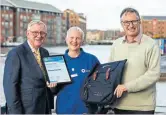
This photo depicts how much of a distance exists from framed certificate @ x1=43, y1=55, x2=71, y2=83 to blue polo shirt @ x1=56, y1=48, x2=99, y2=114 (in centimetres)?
18

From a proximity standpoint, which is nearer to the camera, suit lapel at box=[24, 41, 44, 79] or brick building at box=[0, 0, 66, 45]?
suit lapel at box=[24, 41, 44, 79]

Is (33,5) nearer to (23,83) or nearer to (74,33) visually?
(74,33)

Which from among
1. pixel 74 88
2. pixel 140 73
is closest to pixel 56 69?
pixel 74 88

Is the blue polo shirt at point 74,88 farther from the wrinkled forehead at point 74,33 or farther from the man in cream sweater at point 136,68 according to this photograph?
the man in cream sweater at point 136,68

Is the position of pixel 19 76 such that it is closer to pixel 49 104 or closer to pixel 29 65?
pixel 29 65

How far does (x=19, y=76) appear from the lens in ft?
10.1

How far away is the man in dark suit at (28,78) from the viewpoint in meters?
→ 3.05

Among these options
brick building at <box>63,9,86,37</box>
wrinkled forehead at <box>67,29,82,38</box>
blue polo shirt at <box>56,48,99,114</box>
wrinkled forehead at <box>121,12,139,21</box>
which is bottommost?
blue polo shirt at <box>56,48,99,114</box>

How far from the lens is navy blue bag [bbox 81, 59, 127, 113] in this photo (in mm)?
2902

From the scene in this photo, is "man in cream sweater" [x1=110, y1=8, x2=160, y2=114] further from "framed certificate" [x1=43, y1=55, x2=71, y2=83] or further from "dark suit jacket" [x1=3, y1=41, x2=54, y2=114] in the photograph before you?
"dark suit jacket" [x1=3, y1=41, x2=54, y2=114]

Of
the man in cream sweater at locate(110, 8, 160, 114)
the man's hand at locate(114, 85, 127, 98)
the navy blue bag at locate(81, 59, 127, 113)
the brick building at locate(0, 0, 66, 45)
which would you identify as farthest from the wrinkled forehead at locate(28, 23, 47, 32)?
the brick building at locate(0, 0, 66, 45)

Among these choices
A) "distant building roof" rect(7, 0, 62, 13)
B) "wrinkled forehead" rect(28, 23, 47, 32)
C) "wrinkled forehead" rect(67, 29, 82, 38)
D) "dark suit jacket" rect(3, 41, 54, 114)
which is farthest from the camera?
"distant building roof" rect(7, 0, 62, 13)

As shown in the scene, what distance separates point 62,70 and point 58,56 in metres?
0.12

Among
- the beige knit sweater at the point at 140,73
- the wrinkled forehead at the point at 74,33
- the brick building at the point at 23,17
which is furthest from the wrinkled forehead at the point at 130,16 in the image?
the brick building at the point at 23,17
